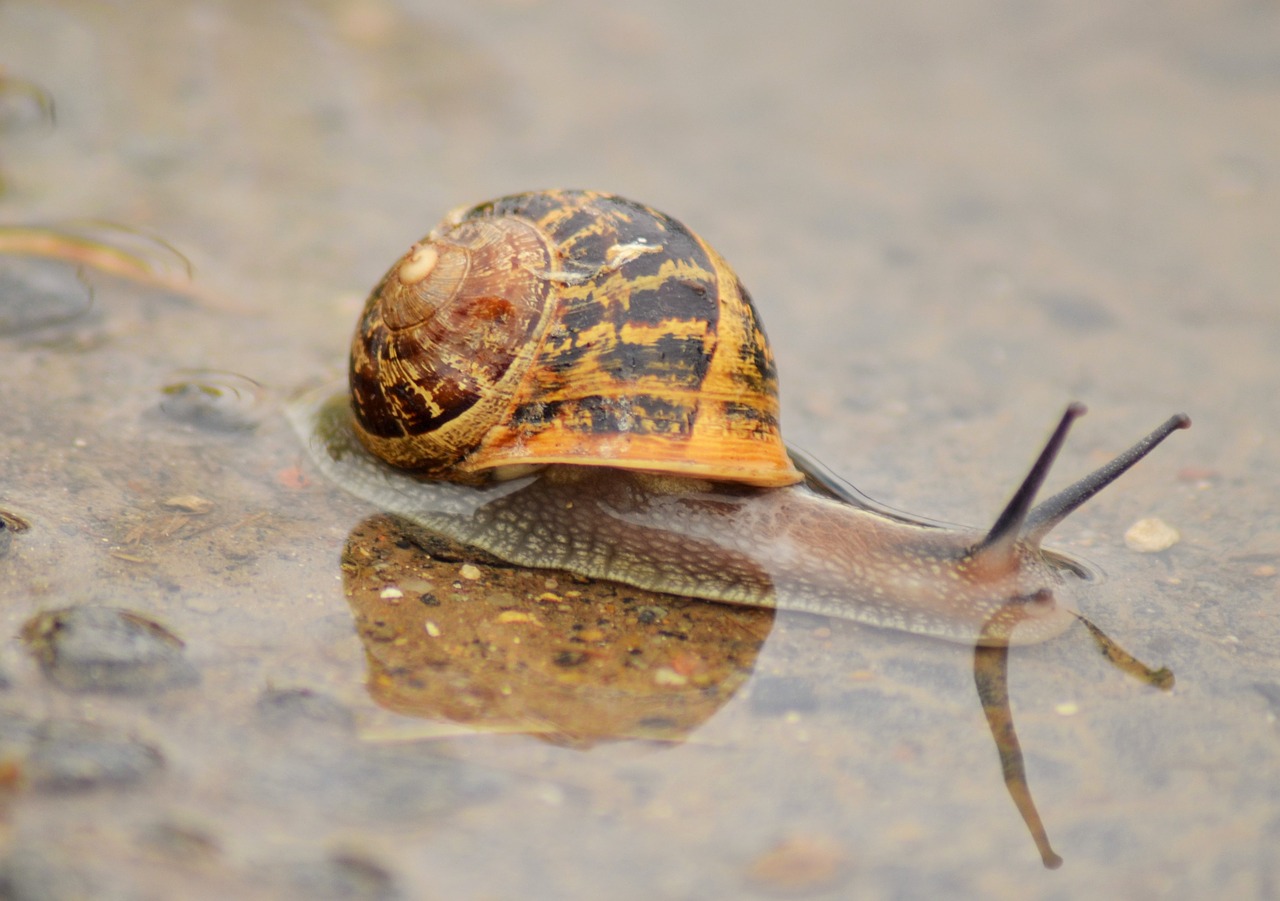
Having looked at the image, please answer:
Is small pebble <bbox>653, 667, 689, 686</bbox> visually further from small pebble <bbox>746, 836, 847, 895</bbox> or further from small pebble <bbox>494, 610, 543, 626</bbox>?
small pebble <bbox>746, 836, 847, 895</bbox>

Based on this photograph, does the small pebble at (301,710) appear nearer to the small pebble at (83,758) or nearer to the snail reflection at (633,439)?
the small pebble at (83,758)

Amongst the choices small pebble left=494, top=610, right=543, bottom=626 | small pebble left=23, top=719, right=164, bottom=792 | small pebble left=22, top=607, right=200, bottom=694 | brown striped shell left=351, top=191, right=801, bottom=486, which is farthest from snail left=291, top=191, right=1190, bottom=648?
small pebble left=23, top=719, right=164, bottom=792

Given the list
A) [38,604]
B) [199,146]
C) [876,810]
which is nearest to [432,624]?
[38,604]

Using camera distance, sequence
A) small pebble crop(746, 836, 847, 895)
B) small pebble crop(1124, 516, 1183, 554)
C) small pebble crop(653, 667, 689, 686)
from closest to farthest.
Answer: small pebble crop(746, 836, 847, 895) → small pebble crop(653, 667, 689, 686) → small pebble crop(1124, 516, 1183, 554)

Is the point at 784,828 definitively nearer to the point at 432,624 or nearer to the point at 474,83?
the point at 432,624

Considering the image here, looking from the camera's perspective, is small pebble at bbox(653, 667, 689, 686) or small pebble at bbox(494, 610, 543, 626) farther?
small pebble at bbox(494, 610, 543, 626)

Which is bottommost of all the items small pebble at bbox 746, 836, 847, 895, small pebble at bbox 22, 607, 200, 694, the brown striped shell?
small pebble at bbox 22, 607, 200, 694

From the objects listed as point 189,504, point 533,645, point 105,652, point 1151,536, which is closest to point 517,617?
point 533,645

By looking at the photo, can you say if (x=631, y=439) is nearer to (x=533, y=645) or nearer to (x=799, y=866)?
(x=533, y=645)
